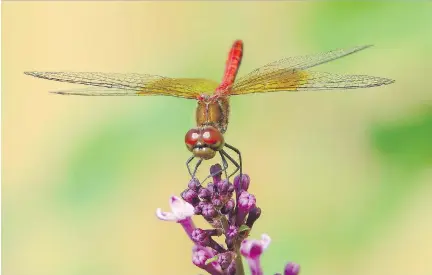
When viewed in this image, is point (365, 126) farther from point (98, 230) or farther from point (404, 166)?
point (98, 230)

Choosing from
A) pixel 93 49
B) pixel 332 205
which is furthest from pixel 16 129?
pixel 332 205

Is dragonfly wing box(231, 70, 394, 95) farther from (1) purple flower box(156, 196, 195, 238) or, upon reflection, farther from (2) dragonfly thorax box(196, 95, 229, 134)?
(1) purple flower box(156, 196, 195, 238)

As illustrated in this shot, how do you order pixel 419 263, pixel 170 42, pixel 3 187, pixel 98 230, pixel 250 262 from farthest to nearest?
pixel 170 42, pixel 3 187, pixel 98 230, pixel 419 263, pixel 250 262

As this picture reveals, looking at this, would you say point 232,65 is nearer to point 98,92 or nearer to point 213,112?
point 98,92

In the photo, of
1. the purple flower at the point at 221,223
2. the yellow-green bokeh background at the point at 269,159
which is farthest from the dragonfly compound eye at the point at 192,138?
the yellow-green bokeh background at the point at 269,159

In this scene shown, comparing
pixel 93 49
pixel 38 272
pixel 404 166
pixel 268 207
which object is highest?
pixel 93 49

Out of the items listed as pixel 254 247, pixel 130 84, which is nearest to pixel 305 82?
pixel 130 84

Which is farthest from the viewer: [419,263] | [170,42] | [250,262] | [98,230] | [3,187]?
[170,42]

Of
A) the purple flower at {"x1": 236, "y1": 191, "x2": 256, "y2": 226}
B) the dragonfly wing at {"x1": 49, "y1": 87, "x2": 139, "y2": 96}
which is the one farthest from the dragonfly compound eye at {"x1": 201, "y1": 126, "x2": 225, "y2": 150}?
the dragonfly wing at {"x1": 49, "y1": 87, "x2": 139, "y2": 96}

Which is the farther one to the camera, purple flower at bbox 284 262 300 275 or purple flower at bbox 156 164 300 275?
purple flower at bbox 284 262 300 275
